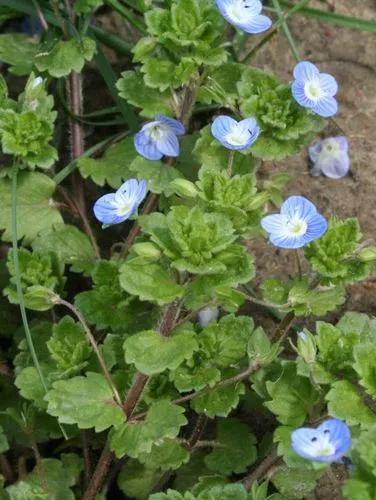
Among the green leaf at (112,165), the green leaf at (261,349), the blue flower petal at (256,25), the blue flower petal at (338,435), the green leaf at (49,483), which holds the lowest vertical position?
the green leaf at (49,483)

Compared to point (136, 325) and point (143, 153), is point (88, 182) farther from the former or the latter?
point (136, 325)

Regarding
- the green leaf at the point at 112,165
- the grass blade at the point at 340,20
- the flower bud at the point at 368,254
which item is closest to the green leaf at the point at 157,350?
the flower bud at the point at 368,254

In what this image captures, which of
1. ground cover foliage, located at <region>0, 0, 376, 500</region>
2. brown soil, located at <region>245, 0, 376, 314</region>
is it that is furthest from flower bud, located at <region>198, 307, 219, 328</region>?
brown soil, located at <region>245, 0, 376, 314</region>

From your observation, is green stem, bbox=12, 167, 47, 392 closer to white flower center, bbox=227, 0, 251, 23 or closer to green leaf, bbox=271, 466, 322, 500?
green leaf, bbox=271, 466, 322, 500

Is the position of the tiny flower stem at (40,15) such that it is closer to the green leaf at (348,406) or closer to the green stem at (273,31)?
the green stem at (273,31)

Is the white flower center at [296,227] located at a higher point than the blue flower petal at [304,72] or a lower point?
lower

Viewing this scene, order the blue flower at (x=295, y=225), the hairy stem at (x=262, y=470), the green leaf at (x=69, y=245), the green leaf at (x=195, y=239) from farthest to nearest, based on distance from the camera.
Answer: the green leaf at (x=69, y=245) < the hairy stem at (x=262, y=470) < the blue flower at (x=295, y=225) < the green leaf at (x=195, y=239)

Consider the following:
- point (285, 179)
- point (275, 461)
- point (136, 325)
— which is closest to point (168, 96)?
point (285, 179)
